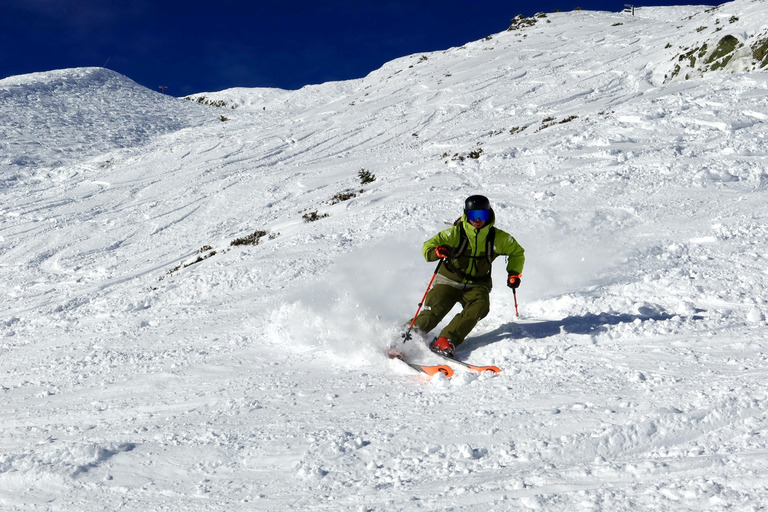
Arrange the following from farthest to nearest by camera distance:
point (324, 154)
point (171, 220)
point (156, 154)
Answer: point (156, 154), point (324, 154), point (171, 220)

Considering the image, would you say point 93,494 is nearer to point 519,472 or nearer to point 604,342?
point 519,472

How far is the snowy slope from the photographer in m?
3.28

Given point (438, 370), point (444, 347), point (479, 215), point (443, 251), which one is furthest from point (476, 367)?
point (479, 215)

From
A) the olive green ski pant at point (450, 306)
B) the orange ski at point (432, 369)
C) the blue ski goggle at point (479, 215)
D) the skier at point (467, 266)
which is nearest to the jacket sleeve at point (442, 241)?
the skier at point (467, 266)

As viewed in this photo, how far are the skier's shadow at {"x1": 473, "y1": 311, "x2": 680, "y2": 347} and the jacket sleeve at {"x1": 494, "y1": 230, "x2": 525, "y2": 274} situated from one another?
1.99ft

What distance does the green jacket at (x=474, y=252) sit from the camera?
577cm

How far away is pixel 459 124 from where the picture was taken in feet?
71.3

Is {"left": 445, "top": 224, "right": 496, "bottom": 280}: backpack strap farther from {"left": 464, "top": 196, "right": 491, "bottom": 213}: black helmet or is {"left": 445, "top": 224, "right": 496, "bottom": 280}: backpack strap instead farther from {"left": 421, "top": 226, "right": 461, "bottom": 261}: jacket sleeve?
{"left": 464, "top": 196, "right": 491, "bottom": 213}: black helmet

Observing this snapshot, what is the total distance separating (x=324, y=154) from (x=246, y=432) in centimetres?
1775

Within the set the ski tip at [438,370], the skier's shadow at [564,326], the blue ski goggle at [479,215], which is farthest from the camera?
the blue ski goggle at [479,215]

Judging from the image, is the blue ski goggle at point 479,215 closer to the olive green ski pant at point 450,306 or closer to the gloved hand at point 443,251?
the gloved hand at point 443,251

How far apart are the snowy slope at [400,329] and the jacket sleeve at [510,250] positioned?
63 cm

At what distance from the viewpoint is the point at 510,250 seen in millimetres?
5852

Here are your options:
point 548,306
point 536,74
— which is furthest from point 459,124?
point 548,306
